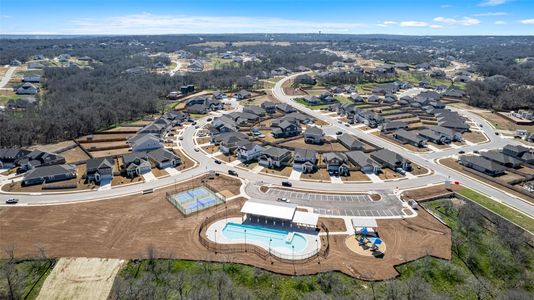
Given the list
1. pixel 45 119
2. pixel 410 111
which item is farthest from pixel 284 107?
pixel 45 119

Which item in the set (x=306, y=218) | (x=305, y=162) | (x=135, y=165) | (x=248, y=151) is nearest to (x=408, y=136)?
(x=305, y=162)

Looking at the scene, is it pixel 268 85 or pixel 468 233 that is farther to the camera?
pixel 268 85

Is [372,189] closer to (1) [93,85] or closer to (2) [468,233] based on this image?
(2) [468,233]

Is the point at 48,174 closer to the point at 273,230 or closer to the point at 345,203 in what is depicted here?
the point at 273,230

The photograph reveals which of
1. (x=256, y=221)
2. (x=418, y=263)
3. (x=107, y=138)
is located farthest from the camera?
(x=107, y=138)

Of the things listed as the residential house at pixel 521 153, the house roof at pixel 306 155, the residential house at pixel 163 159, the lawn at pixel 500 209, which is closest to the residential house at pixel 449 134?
the residential house at pixel 521 153
